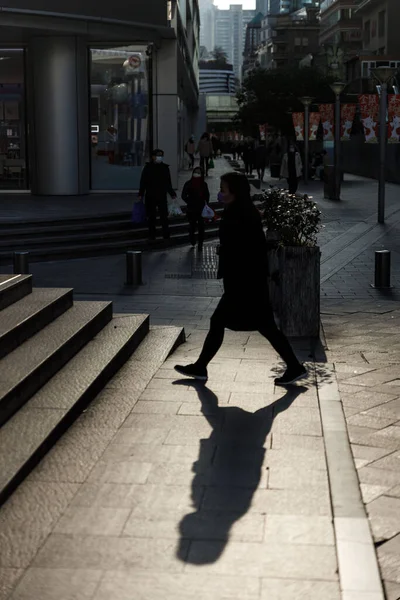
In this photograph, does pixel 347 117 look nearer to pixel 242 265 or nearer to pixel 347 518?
pixel 242 265

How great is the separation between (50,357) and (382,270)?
714 centimetres

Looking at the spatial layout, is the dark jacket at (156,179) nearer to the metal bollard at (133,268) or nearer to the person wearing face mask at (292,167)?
the metal bollard at (133,268)

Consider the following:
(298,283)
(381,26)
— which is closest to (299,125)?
(298,283)

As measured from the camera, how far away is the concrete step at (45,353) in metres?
6.70

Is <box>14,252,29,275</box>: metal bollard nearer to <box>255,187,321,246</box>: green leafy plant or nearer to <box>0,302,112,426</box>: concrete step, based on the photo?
<box>0,302,112,426</box>: concrete step

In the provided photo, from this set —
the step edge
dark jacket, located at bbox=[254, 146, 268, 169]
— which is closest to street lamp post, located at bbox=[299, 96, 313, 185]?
dark jacket, located at bbox=[254, 146, 268, 169]

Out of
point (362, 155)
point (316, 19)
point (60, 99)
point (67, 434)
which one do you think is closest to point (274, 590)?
point (67, 434)

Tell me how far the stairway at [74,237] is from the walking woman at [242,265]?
894 centimetres

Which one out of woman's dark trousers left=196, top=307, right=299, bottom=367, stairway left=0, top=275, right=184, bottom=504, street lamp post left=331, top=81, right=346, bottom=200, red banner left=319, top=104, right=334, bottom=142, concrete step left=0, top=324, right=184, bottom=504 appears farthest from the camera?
red banner left=319, top=104, right=334, bottom=142

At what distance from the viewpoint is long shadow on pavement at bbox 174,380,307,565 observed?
4.86 metres

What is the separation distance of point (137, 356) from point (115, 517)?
3.89 meters

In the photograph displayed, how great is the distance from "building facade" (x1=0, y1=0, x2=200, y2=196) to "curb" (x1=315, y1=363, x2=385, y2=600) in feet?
56.6

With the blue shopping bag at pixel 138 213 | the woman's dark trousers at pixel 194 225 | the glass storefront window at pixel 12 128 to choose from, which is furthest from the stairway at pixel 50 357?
the glass storefront window at pixel 12 128

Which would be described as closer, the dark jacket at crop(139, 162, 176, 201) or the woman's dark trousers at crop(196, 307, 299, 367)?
the woman's dark trousers at crop(196, 307, 299, 367)
